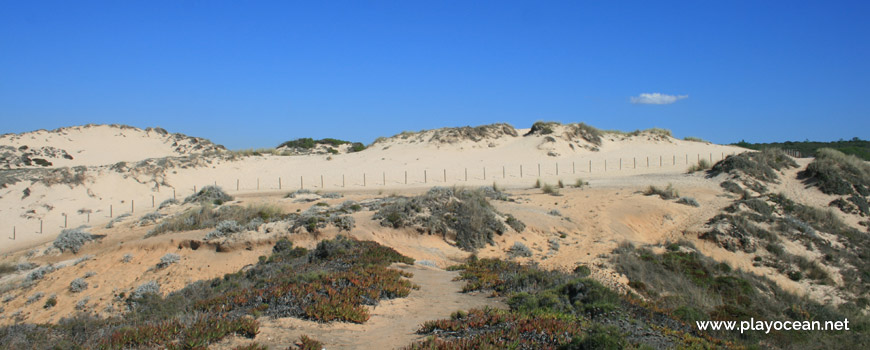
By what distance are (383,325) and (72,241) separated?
1420cm

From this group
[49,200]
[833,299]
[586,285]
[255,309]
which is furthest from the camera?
[49,200]

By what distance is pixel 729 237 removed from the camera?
54.5 ft

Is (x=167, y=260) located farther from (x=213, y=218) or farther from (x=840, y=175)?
(x=840, y=175)

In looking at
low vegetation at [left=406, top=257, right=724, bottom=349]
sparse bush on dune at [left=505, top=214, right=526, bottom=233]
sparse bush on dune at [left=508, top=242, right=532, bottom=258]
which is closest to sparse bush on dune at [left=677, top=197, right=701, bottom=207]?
sparse bush on dune at [left=505, top=214, right=526, bottom=233]

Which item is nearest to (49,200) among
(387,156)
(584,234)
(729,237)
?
(387,156)

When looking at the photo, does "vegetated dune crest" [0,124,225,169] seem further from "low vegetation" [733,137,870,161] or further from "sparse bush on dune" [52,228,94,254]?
"low vegetation" [733,137,870,161]

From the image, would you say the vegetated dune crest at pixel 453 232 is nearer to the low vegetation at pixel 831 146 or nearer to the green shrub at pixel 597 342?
the green shrub at pixel 597 342

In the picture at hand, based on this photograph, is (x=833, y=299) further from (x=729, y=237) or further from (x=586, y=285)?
(x=586, y=285)

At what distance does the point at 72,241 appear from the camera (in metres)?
15.6

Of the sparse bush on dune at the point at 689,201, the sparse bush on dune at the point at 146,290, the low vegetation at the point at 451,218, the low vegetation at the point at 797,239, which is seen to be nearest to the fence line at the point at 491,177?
the sparse bush on dune at the point at 689,201

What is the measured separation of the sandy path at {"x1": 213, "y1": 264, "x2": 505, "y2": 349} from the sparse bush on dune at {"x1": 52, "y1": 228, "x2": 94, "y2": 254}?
1278cm

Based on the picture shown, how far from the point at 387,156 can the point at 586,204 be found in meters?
27.9

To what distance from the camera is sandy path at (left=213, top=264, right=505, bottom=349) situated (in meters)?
5.93

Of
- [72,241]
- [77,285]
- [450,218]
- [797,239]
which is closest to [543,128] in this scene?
[797,239]
